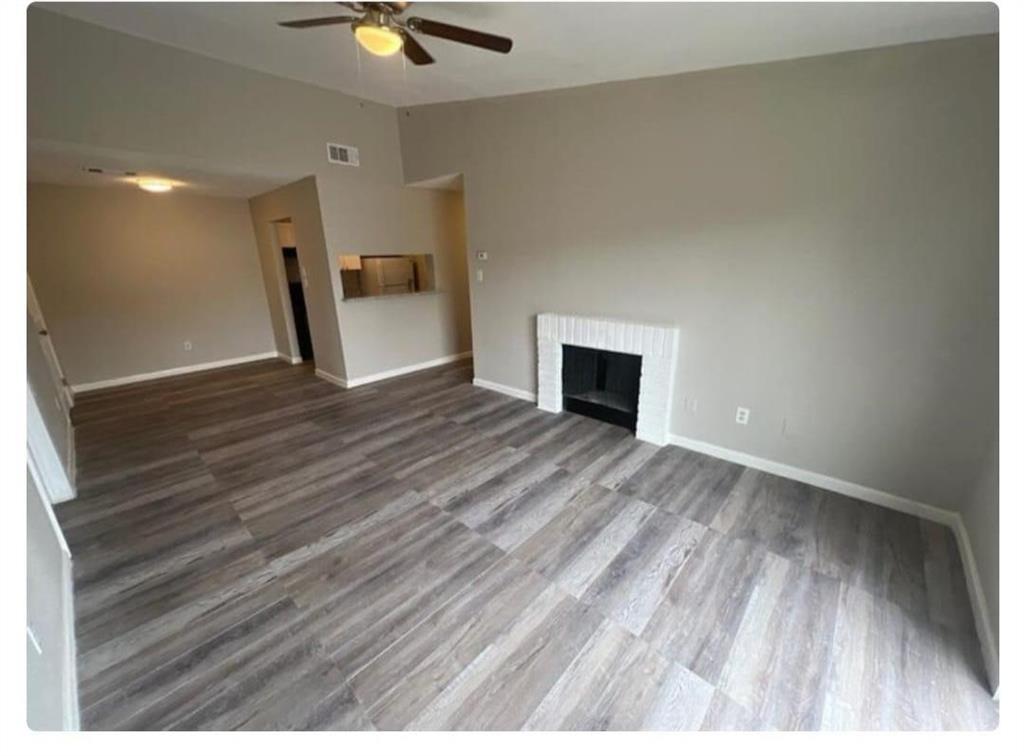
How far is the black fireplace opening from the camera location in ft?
10.8

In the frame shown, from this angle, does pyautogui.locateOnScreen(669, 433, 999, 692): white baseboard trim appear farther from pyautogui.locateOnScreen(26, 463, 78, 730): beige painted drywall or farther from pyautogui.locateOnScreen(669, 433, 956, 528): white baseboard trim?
pyautogui.locateOnScreen(26, 463, 78, 730): beige painted drywall

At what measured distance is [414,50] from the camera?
206 cm

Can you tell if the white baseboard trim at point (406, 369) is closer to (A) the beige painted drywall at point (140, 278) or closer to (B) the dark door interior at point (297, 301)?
(B) the dark door interior at point (297, 301)

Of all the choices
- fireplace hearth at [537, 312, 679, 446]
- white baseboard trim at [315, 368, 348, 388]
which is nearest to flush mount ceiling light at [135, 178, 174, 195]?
white baseboard trim at [315, 368, 348, 388]

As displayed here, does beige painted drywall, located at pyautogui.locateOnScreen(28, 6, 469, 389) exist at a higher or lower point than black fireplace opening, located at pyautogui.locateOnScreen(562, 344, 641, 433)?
higher

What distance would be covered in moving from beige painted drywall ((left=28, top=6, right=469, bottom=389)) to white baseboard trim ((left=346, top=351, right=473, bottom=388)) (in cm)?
8

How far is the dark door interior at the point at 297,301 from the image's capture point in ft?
18.5

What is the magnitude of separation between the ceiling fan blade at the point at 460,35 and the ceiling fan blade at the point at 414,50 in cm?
8

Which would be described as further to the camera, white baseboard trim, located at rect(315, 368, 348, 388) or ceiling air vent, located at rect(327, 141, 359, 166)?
white baseboard trim, located at rect(315, 368, 348, 388)

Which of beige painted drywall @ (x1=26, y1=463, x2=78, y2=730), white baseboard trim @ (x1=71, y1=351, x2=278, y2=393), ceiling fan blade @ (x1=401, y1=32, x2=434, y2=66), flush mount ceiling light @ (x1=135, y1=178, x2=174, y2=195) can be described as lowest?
beige painted drywall @ (x1=26, y1=463, x2=78, y2=730)

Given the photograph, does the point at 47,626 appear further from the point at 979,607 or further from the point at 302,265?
the point at 302,265

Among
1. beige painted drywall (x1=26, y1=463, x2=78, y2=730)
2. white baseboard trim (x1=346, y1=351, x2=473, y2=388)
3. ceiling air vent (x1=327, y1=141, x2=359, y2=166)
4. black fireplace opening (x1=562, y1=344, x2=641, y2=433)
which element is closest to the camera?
beige painted drywall (x1=26, y1=463, x2=78, y2=730)

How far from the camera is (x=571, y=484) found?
101 inches

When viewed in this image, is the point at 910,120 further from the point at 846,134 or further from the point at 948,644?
the point at 948,644
